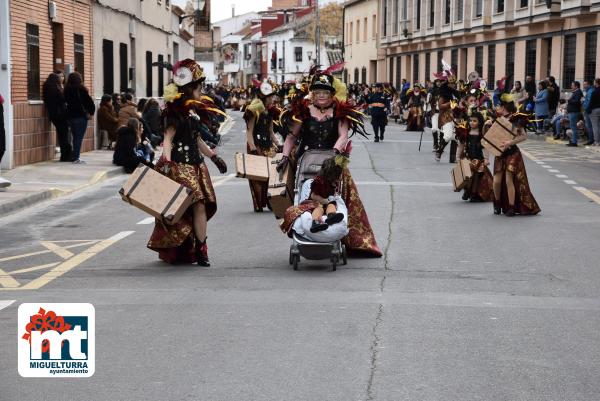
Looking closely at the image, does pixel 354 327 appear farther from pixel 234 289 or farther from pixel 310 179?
pixel 310 179

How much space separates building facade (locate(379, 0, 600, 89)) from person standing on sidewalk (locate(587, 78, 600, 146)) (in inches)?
281

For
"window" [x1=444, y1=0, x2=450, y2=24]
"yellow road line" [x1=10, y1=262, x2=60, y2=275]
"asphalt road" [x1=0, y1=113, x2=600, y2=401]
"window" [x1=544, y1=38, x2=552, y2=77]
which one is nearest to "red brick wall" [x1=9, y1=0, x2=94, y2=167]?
"asphalt road" [x1=0, y1=113, x2=600, y2=401]

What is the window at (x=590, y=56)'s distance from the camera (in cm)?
3734

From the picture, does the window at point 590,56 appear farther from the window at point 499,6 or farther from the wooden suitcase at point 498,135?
the wooden suitcase at point 498,135

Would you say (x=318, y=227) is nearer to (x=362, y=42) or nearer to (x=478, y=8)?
(x=478, y=8)

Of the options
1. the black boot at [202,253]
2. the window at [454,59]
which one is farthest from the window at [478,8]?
the black boot at [202,253]

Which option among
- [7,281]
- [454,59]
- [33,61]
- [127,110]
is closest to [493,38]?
[454,59]

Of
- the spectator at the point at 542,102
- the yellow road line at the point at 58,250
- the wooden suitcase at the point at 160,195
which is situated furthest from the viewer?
the spectator at the point at 542,102

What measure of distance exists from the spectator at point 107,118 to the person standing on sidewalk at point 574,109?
42.0 feet

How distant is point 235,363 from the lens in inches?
249

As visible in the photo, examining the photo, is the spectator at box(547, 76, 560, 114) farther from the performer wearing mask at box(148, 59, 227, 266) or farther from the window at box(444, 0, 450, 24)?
the performer wearing mask at box(148, 59, 227, 266)

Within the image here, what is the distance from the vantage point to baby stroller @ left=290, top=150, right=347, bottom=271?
31.8 feet

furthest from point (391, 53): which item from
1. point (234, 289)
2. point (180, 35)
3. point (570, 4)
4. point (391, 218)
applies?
point (234, 289)

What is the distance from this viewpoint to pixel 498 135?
14.7m
